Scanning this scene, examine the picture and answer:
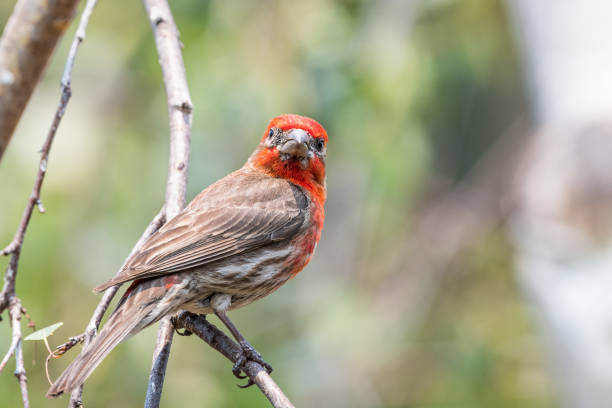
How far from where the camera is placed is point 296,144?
4684 mm

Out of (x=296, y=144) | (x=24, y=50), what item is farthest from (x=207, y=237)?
(x=24, y=50)

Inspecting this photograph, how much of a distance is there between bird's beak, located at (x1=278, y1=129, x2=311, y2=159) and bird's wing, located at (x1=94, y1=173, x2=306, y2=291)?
194mm

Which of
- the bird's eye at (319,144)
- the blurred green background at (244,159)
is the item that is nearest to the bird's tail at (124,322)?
the bird's eye at (319,144)

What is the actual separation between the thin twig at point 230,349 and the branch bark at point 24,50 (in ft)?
4.86

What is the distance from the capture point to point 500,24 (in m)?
9.98

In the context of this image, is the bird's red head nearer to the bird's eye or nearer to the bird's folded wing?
the bird's eye

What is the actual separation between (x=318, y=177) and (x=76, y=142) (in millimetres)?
2338

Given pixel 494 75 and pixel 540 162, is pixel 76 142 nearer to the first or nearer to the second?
pixel 540 162

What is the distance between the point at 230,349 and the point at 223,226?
34.4 inches

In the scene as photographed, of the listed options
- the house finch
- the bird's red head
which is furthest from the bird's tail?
the bird's red head

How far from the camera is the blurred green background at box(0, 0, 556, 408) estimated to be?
593cm

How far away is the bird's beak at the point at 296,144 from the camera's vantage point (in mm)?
4684

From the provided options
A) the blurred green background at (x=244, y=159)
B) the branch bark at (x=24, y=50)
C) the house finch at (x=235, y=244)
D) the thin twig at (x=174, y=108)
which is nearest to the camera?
the branch bark at (x=24, y=50)

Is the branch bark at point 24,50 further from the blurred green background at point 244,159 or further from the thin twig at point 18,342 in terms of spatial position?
the blurred green background at point 244,159
